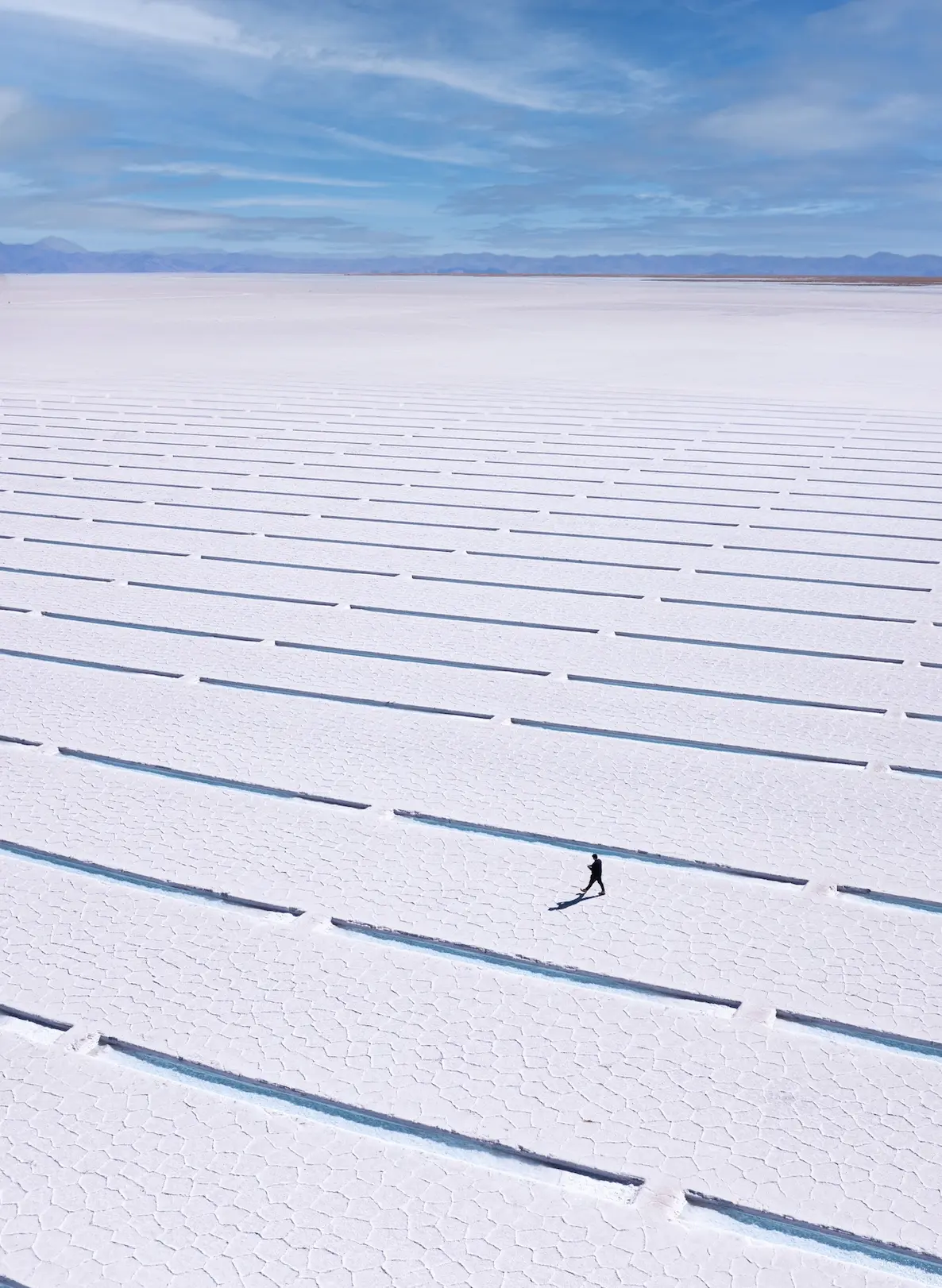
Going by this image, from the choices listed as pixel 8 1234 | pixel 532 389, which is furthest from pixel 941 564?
pixel 532 389

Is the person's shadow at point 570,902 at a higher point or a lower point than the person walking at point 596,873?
lower

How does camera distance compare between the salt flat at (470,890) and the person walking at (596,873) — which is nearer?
the salt flat at (470,890)

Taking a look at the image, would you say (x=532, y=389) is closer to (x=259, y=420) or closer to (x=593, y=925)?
(x=259, y=420)

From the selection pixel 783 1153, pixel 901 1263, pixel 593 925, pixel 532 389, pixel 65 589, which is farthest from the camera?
pixel 532 389

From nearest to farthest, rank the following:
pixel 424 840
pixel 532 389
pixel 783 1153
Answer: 1. pixel 783 1153
2. pixel 424 840
3. pixel 532 389

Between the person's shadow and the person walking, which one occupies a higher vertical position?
the person walking
